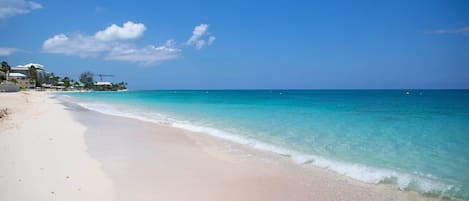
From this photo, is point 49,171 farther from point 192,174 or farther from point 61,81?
point 61,81

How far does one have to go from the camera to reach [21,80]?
65625mm

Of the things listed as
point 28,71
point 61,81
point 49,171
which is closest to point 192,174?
point 49,171

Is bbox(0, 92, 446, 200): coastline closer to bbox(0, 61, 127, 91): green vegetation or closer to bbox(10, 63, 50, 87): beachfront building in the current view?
bbox(0, 61, 127, 91): green vegetation

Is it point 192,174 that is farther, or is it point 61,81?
point 61,81

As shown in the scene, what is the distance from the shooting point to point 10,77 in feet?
197

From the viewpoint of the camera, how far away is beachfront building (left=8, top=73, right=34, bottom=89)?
61.0 m

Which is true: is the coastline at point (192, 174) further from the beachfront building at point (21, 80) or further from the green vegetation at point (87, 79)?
the green vegetation at point (87, 79)

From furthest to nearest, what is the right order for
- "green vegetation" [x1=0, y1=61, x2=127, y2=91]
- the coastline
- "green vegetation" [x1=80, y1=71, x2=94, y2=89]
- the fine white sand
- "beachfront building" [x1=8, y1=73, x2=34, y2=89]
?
"green vegetation" [x1=80, y1=71, x2=94, y2=89], "green vegetation" [x1=0, y1=61, x2=127, y2=91], "beachfront building" [x1=8, y1=73, x2=34, y2=89], the coastline, the fine white sand

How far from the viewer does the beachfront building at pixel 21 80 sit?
61000mm

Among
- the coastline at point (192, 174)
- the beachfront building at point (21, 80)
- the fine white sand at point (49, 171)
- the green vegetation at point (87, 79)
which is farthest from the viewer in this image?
Result: the green vegetation at point (87, 79)

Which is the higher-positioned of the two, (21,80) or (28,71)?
(28,71)

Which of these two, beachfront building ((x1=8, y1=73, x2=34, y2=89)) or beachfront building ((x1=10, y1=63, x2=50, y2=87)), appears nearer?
beachfront building ((x1=8, y1=73, x2=34, y2=89))

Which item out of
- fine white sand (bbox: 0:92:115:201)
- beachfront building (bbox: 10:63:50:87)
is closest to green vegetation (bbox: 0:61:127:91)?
beachfront building (bbox: 10:63:50:87)

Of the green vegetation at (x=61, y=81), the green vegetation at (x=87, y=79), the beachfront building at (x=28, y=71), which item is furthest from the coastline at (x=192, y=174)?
the green vegetation at (x=87, y=79)
